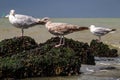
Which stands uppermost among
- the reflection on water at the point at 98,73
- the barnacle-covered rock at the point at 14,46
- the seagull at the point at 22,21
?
the seagull at the point at 22,21

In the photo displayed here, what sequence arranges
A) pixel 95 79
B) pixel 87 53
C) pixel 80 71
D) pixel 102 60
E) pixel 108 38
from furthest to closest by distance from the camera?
1. pixel 108 38
2. pixel 102 60
3. pixel 87 53
4. pixel 80 71
5. pixel 95 79

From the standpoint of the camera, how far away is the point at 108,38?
42406mm

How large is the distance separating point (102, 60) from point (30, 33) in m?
23.5

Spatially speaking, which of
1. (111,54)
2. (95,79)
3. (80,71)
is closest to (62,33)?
(80,71)

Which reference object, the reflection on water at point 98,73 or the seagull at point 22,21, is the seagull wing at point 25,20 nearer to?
the seagull at point 22,21

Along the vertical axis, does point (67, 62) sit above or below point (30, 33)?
below

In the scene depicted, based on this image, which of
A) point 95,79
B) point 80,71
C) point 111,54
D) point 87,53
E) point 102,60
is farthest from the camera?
point 111,54

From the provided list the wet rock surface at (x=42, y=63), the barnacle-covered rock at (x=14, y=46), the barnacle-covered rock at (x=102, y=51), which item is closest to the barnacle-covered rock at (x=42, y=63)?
the wet rock surface at (x=42, y=63)

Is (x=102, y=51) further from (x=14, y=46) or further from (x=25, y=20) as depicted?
(x=14, y=46)

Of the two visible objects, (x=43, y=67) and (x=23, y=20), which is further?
(x=23, y=20)

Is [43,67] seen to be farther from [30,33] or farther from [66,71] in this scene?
[30,33]

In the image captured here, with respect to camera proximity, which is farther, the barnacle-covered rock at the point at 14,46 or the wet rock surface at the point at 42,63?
the barnacle-covered rock at the point at 14,46

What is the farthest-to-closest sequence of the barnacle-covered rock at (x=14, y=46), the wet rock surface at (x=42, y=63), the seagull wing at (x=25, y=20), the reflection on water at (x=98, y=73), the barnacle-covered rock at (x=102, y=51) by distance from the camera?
the barnacle-covered rock at (x=102, y=51) → the seagull wing at (x=25, y=20) → the barnacle-covered rock at (x=14, y=46) → the reflection on water at (x=98, y=73) → the wet rock surface at (x=42, y=63)

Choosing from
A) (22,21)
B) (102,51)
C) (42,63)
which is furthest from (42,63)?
(102,51)
